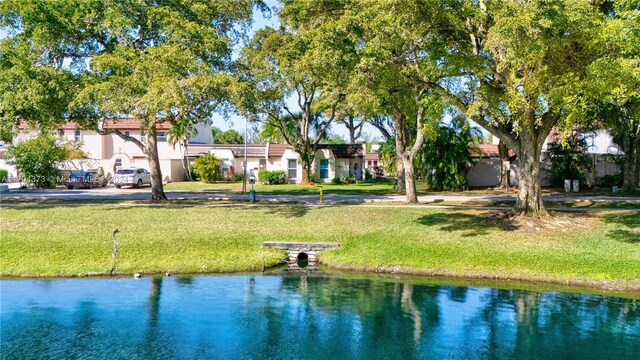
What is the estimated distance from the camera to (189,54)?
24.9m

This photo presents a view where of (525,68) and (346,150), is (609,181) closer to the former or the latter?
(346,150)

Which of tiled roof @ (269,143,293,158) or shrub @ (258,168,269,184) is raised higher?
tiled roof @ (269,143,293,158)

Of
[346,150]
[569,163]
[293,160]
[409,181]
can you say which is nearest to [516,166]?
[569,163]

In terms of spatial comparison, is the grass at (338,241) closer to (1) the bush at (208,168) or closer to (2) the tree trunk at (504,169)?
(2) the tree trunk at (504,169)

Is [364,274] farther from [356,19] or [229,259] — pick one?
[356,19]

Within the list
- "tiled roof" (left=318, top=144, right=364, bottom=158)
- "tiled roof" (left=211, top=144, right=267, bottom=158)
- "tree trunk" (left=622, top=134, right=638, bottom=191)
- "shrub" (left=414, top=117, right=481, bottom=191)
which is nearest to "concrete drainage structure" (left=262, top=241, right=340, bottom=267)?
"shrub" (left=414, top=117, right=481, bottom=191)

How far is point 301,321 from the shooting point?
48.0 feet

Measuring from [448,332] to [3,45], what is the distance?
24170 mm

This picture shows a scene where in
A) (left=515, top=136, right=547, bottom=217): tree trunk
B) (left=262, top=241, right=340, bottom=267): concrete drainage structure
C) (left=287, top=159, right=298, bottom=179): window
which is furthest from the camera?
(left=287, top=159, right=298, bottom=179): window

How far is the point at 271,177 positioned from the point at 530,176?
3219cm

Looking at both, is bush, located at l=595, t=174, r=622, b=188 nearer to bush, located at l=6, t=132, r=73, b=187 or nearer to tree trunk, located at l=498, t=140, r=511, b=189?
tree trunk, located at l=498, t=140, r=511, b=189

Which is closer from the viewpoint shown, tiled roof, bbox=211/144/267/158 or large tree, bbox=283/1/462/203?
large tree, bbox=283/1/462/203

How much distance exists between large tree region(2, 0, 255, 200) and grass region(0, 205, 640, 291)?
5034 millimetres

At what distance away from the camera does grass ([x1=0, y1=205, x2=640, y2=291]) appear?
18.9 meters
